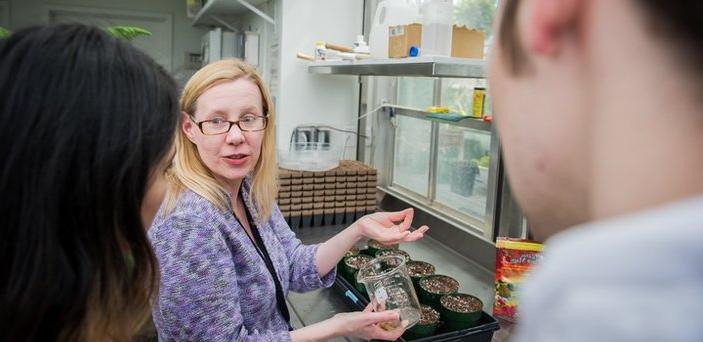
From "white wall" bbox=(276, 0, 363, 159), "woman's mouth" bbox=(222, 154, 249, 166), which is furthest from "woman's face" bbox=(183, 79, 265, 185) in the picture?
"white wall" bbox=(276, 0, 363, 159)

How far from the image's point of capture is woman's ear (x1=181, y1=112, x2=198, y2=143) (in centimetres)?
122

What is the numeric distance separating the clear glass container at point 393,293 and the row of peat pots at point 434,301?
0.03 metres

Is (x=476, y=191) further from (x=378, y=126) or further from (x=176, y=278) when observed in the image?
(x=176, y=278)

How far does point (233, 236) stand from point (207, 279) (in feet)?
0.37

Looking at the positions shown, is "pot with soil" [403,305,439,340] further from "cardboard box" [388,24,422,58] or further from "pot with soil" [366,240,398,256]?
"cardboard box" [388,24,422,58]

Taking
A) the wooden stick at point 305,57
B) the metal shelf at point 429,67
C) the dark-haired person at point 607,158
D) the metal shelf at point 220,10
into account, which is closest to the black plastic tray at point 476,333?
the metal shelf at point 429,67

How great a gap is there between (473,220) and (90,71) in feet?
5.41

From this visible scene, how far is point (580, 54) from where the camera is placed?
0.30m

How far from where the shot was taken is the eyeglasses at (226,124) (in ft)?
4.00

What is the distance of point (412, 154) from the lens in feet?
8.06

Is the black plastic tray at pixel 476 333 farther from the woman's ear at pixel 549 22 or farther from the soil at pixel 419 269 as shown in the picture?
the woman's ear at pixel 549 22

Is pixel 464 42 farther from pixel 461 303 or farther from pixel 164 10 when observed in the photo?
pixel 164 10

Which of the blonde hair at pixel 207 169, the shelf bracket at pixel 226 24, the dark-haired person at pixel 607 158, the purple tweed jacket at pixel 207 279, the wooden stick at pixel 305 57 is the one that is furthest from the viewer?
the shelf bracket at pixel 226 24

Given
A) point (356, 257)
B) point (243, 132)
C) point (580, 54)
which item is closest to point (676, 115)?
point (580, 54)
